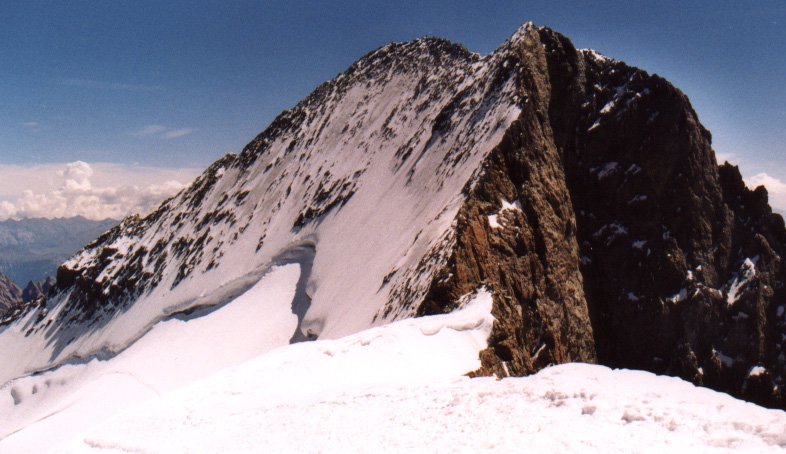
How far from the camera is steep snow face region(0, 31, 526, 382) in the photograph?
33719mm

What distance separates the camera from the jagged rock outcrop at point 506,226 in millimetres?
28047

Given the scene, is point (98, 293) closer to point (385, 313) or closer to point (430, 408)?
point (385, 313)

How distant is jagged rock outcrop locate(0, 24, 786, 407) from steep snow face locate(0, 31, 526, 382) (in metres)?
0.30

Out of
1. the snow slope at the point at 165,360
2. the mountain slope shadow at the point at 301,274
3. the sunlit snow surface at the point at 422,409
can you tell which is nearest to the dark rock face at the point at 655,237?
the mountain slope shadow at the point at 301,274

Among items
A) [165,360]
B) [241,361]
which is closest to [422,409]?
[241,361]

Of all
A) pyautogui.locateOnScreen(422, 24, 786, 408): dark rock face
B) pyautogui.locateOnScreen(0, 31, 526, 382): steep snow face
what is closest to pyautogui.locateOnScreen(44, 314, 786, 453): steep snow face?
A: pyautogui.locateOnScreen(0, 31, 526, 382): steep snow face

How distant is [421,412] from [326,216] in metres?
41.0

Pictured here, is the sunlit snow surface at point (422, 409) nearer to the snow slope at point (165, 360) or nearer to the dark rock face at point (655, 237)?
the snow slope at point (165, 360)

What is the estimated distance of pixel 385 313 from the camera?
24531mm

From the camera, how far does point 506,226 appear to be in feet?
89.1

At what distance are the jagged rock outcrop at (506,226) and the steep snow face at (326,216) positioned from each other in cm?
30

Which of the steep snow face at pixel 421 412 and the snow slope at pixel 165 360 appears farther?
the snow slope at pixel 165 360

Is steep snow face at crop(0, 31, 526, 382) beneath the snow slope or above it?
above

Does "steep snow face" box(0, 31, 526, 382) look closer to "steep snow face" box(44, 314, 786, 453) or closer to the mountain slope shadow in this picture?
the mountain slope shadow
